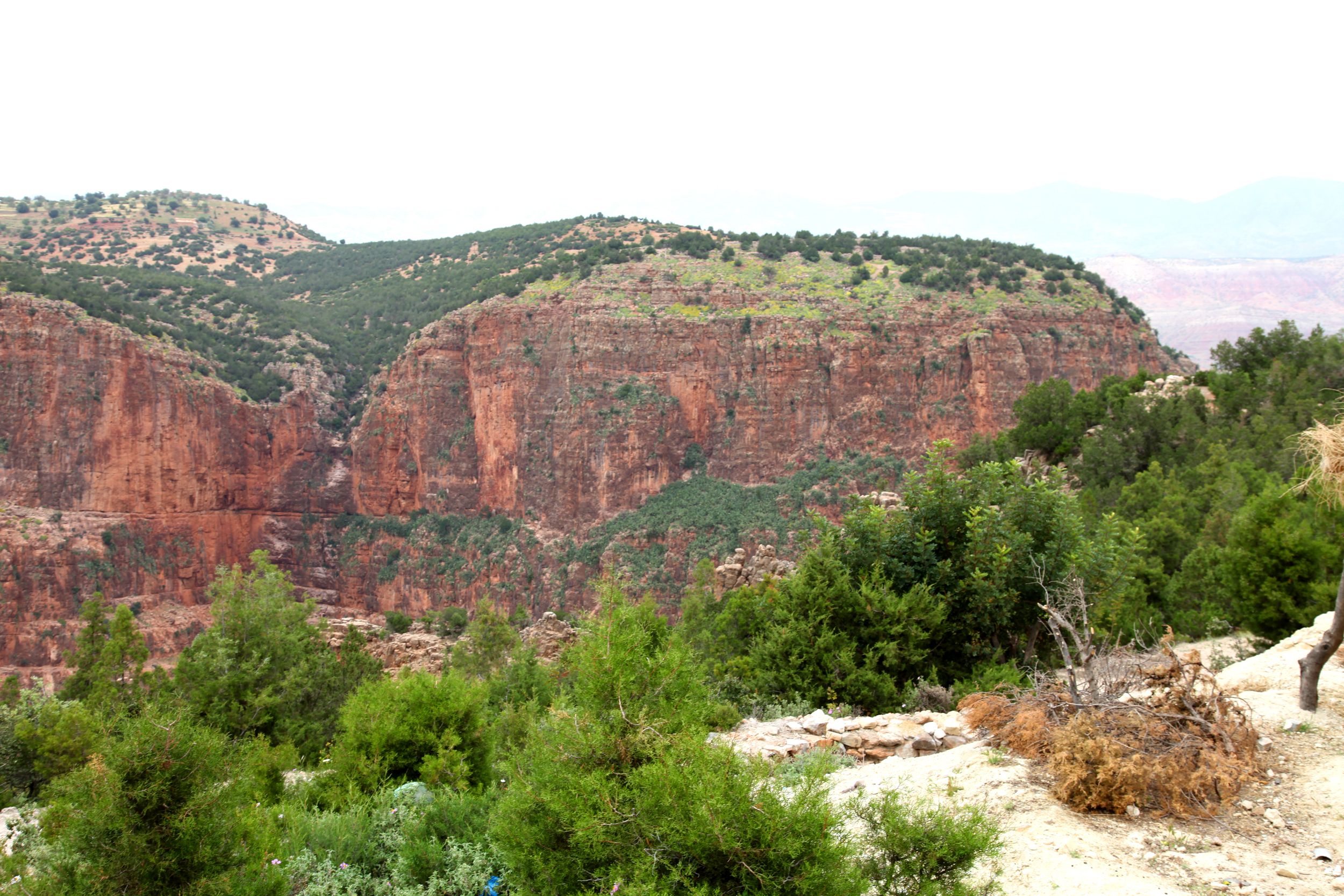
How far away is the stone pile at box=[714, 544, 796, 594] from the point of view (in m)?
30.0

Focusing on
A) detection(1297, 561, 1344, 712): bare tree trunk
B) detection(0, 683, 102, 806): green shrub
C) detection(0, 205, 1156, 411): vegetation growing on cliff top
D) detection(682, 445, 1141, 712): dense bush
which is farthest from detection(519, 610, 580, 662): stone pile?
detection(0, 205, 1156, 411): vegetation growing on cliff top

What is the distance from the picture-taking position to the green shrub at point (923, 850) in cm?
512

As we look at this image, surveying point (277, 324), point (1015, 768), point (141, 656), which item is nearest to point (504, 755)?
point (1015, 768)

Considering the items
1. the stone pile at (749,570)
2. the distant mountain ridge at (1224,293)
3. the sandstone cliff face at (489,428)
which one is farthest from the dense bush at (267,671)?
the distant mountain ridge at (1224,293)

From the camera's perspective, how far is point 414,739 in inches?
426

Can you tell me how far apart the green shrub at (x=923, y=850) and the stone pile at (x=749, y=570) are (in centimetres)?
2368

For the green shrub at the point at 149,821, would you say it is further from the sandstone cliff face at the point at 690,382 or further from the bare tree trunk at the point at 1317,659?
the sandstone cliff face at the point at 690,382

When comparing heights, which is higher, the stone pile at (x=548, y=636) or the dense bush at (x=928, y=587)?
the dense bush at (x=928, y=587)

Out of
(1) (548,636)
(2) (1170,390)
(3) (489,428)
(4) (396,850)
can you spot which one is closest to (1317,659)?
(4) (396,850)

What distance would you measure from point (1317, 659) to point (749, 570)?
75.8 ft

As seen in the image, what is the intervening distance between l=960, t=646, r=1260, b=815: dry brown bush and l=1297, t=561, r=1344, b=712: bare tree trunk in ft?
3.03

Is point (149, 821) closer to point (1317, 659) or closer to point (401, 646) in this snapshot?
point (1317, 659)

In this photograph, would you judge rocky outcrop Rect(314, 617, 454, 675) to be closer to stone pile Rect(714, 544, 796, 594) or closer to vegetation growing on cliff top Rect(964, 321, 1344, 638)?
stone pile Rect(714, 544, 796, 594)

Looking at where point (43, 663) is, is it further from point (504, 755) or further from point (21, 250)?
point (504, 755)
